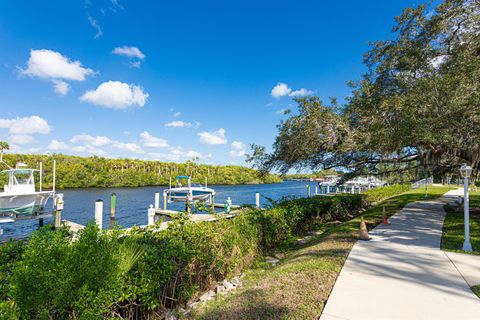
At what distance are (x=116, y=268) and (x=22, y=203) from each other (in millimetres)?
14843

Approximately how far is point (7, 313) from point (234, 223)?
4723 millimetres

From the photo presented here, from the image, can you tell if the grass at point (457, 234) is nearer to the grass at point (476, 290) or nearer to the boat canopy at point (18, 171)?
the grass at point (476, 290)

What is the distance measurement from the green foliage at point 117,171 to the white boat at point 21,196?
114 ft

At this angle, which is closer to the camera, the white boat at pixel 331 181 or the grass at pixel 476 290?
the grass at pixel 476 290

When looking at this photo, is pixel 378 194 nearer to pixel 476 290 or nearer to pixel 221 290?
pixel 476 290

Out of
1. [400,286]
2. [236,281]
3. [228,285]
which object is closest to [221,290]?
[228,285]

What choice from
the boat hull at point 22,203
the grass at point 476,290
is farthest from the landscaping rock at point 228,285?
the boat hull at point 22,203

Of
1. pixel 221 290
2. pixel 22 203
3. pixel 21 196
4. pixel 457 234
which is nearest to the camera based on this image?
pixel 221 290

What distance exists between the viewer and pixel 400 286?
4.15 metres

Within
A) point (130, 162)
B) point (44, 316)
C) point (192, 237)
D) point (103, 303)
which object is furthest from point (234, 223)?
point (130, 162)

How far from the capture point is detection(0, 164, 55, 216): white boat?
12984 mm

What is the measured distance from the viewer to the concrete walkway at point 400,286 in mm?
3340

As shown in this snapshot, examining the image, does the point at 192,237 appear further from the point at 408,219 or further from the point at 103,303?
the point at 408,219

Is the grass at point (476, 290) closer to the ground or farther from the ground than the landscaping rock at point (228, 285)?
farther from the ground
